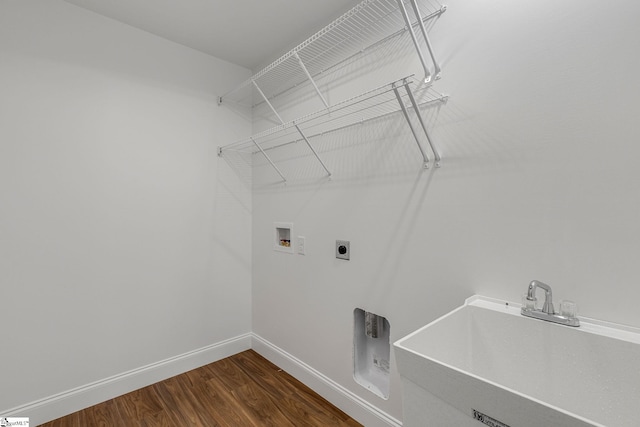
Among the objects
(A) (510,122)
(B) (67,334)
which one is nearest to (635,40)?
(A) (510,122)

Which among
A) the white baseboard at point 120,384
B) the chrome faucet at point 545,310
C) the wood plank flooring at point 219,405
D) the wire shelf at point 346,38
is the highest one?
the wire shelf at point 346,38

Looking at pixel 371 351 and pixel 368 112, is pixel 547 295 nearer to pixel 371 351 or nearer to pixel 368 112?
pixel 371 351

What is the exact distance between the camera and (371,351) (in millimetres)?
1785

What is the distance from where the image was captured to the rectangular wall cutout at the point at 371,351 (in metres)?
1.69

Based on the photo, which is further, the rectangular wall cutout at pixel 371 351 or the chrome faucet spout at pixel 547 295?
the rectangular wall cutout at pixel 371 351

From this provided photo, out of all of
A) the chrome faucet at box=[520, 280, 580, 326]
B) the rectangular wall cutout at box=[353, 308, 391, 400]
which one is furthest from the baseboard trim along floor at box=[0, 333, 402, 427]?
the chrome faucet at box=[520, 280, 580, 326]

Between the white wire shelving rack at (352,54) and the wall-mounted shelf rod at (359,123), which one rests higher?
the white wire shelving rack at (352,54)

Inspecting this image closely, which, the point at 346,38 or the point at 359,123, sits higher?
the point at 346,38

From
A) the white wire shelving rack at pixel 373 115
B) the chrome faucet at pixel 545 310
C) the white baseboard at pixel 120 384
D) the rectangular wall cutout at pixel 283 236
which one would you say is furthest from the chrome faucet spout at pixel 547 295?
the white baseboard at pixel 120 384

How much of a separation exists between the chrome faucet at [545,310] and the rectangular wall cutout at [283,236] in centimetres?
153

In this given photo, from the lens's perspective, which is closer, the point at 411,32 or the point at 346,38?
the point at 411,32

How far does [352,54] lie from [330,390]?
2.14m

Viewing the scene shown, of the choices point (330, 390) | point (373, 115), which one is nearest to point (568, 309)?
point (373, 115)

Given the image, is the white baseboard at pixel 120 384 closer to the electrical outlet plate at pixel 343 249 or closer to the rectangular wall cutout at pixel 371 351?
the rectangular wall cutout at pixel 371 351
